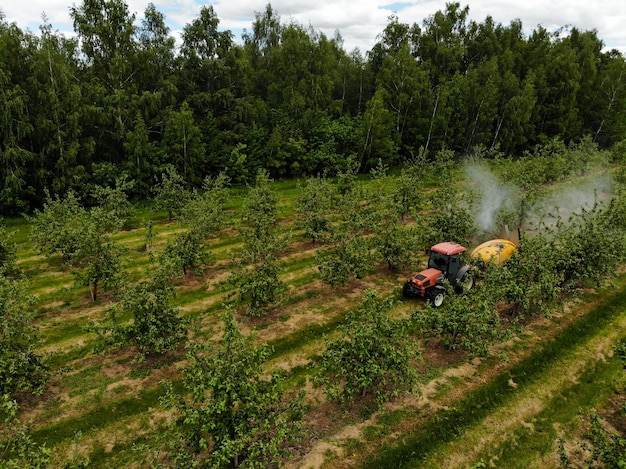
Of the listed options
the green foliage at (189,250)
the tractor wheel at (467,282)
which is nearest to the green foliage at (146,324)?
the green foliage at (189,250)

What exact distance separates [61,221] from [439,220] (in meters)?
22.4

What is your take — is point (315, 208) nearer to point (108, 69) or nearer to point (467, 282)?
point (467, 282)

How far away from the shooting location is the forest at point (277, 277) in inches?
452

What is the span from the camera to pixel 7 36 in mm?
29312

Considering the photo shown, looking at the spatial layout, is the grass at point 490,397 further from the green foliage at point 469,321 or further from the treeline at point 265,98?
the treeline at point 265,98

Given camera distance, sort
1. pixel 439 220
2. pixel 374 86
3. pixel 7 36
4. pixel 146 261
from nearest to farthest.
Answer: pixel 439 220
pixel 146 261
pixel 7 36
pixel 374 86

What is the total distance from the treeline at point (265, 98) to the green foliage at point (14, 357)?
2016 cm

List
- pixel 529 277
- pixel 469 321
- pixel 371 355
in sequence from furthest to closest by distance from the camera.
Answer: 1. pixel 529 277
2. pixel 469 321
3. pixel 371 355

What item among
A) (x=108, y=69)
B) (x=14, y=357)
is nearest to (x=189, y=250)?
(x=14, y=357)

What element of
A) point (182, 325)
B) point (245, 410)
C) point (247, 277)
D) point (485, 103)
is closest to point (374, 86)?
point (485, 103)

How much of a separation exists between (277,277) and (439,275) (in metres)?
7.69

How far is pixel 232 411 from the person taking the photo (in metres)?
9.60

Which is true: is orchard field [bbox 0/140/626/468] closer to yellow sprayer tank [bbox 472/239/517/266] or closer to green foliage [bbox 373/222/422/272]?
green foliage [bbox 373/222/422/272]

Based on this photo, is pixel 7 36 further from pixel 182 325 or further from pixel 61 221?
pixel 182 325
